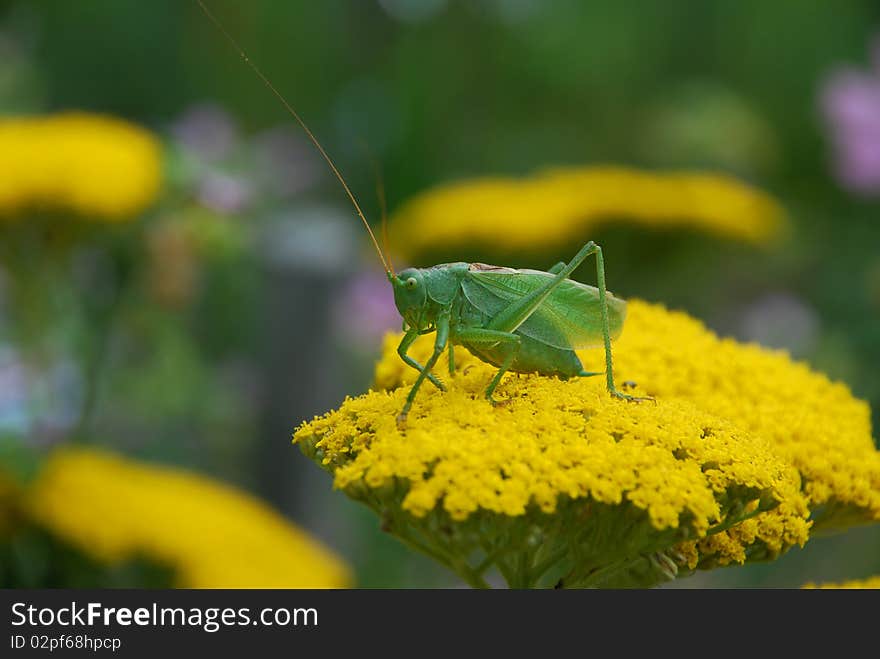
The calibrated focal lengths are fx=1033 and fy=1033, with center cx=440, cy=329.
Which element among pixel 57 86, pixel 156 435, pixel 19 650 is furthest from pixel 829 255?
pixel 57 86

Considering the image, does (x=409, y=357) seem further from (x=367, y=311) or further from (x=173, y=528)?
(x=367, y=311)

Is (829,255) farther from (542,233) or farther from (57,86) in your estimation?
(57,86)

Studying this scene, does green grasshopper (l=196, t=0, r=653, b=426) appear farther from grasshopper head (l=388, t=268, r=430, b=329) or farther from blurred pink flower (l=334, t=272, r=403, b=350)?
blurred pink flower (l=334, t=272, r=403, b=350)

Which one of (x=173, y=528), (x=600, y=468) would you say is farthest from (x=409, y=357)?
(x=173, y=528)

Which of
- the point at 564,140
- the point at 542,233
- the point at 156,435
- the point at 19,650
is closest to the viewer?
the point at 19,650

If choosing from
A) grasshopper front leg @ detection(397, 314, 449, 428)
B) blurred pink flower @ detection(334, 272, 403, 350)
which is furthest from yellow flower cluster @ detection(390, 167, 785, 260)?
grasshopper front leg @ detection(397, 314, 449, 428)

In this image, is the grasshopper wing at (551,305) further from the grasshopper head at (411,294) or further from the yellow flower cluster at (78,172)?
the yellow flower cluster at (78,172)
